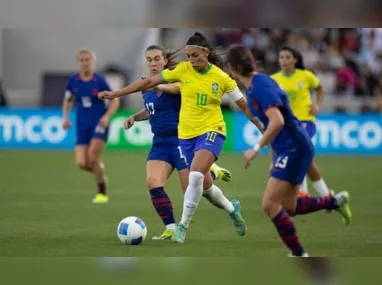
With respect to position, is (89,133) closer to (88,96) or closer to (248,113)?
(88,96)

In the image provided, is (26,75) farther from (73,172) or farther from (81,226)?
(81,226)

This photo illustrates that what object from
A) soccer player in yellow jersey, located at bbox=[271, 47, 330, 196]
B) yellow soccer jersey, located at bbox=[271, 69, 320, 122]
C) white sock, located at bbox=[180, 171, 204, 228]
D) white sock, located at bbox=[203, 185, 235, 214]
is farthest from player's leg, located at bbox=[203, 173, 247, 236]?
yellow soccer jersey, located at bbox=[271, 69, 320, 122]

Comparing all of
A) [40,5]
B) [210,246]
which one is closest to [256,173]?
[210,246]

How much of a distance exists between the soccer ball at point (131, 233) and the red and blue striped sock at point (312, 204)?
1.65 m

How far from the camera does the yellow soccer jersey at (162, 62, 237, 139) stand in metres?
9.37

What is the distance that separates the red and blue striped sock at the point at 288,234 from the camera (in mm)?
7938

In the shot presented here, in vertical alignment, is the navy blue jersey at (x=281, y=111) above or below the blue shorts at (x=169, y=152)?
above

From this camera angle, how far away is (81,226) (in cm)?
1092

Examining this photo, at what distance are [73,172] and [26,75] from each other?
1150 centimetres

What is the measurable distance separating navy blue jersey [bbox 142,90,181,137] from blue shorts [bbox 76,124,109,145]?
3.93 meters

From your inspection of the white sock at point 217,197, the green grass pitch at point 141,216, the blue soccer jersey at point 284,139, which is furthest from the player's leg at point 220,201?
the blue soccer jersey at point 284,139

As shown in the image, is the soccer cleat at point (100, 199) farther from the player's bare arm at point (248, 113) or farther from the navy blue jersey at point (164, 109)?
the player's bare arm at point (248, 113)

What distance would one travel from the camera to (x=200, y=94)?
9.37 metres

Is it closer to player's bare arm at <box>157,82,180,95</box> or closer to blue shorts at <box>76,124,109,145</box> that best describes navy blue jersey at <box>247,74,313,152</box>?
player's bare arm at <box>157,82,180,95</box>
